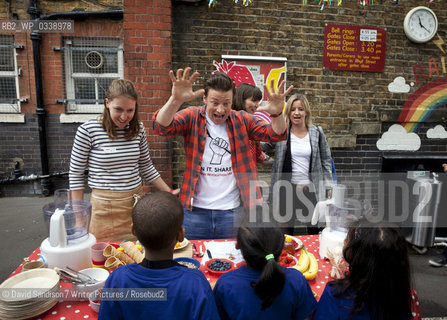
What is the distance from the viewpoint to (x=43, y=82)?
6504 millimetres

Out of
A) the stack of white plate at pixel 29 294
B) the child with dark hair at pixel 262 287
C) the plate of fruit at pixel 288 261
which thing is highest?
the child with dark hair at pixel 262 287

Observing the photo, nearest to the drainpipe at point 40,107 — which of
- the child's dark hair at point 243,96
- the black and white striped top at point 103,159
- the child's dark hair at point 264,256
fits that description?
the black and white striped top at point 103,159

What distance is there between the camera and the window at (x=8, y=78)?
645 cm

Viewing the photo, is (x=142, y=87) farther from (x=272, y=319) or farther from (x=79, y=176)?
(x=272, y=319)

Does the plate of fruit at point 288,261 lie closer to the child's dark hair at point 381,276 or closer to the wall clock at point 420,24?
the child's dark hair at point 381,276

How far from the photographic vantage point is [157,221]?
123cm

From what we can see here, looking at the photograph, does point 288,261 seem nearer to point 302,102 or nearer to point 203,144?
point 203,144

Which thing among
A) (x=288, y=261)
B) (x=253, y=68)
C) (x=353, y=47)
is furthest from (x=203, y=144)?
(x=353, y=47)

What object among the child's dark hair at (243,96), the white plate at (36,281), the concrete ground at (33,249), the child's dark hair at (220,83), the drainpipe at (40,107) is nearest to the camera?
the white plate at (36,281)

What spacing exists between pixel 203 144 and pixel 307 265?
1.09 meters

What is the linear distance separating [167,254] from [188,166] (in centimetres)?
109

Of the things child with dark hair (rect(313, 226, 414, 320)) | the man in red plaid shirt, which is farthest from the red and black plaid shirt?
child with dark hair (rect(313, 226, 414, 320))

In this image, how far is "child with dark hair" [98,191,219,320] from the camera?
1119 millimetres

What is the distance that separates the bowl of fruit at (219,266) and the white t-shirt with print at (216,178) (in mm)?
515
